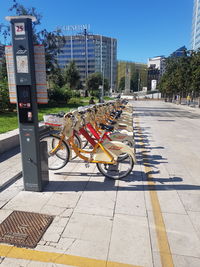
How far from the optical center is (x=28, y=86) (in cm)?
284

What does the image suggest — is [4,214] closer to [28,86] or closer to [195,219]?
[28,86]

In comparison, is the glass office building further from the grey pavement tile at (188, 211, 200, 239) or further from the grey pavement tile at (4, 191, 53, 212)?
the grey pavement tile at (188, 211, 200, 239)

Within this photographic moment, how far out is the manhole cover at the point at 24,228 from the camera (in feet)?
7.37

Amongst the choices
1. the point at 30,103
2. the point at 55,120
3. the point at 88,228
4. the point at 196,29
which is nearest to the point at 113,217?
the point at 88,228

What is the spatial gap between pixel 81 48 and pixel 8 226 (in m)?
102

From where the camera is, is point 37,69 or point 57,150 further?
point 57,150

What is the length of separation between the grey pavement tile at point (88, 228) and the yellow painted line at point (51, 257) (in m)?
0.28

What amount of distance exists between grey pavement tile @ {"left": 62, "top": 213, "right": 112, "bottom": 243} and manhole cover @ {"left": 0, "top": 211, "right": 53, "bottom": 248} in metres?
0.30

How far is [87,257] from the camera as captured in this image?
2045 millimetres

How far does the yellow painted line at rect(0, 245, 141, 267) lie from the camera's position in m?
1.97

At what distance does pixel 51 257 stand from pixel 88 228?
1.83ft

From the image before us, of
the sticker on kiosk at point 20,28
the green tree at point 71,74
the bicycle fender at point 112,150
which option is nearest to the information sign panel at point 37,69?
the sticker on kiosk at point 20,28

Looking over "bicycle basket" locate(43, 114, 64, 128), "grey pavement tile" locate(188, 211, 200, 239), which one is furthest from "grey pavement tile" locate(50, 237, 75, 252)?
"bicycle basket" locate(43, 114, 64, 128)

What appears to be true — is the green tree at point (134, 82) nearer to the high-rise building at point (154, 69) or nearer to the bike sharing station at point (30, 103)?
the high-rise building at point (154, 69)
